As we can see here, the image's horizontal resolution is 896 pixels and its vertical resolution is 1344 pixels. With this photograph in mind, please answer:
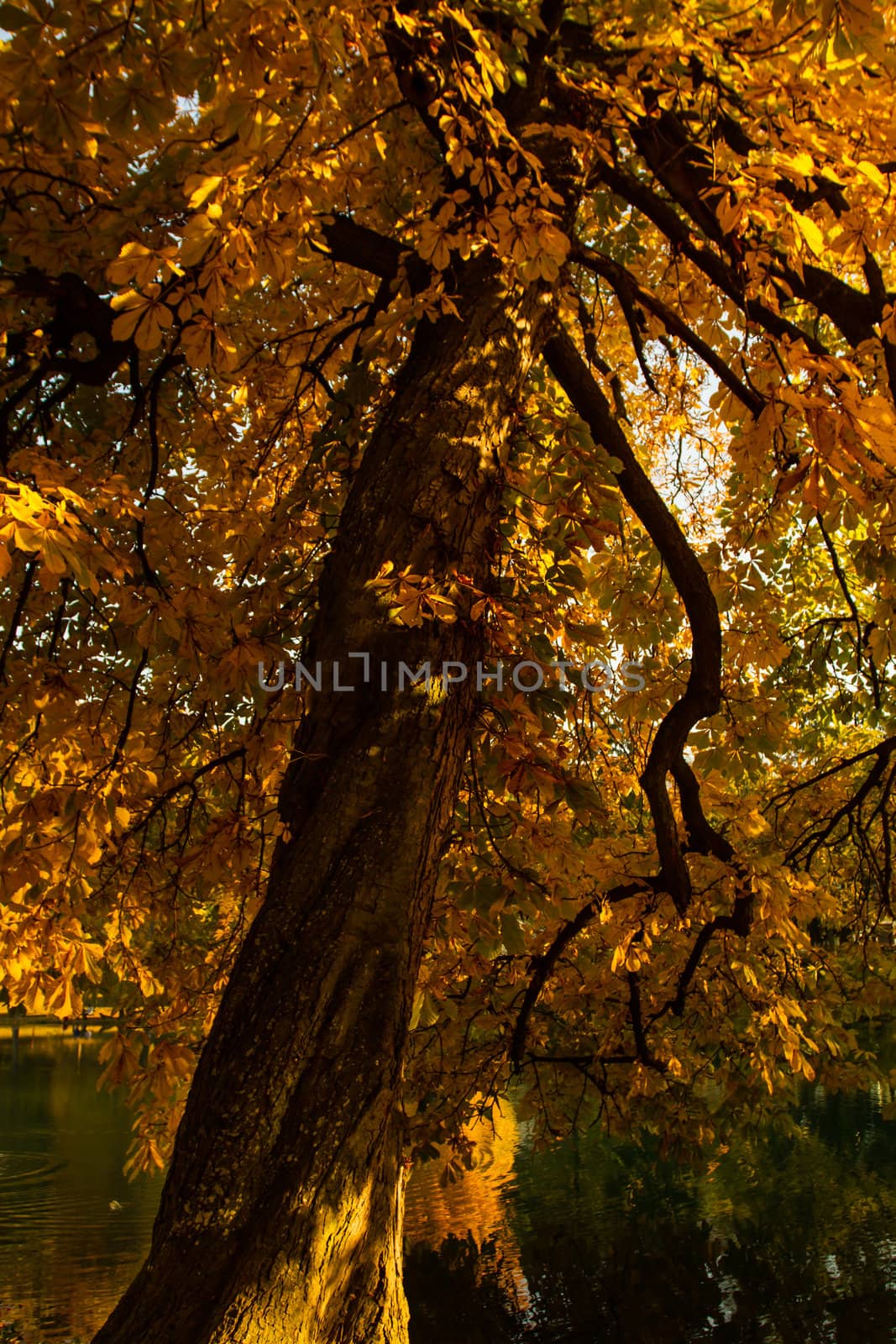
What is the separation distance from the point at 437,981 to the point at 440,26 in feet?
13.3

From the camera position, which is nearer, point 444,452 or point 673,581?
point 444,452

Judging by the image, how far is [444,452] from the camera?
260 centimetres

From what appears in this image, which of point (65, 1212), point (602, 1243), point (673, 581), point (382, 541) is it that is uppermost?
point (673, 581)

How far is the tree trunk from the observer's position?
5.81 ft

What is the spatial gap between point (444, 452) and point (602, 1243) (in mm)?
10954

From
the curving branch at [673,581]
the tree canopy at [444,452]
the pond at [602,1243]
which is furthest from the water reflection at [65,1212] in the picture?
the curving branch at [673,581]

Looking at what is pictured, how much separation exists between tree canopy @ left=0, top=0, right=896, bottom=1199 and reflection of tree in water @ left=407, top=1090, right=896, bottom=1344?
387cm

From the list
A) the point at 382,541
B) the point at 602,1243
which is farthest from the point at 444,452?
the point at 602,1243

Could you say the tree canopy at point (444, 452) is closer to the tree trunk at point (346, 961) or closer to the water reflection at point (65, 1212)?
the tree trunk at point (346, 961)

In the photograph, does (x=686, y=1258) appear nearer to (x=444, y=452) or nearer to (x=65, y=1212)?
(x=65, y=1212)

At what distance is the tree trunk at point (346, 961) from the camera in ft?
5.81

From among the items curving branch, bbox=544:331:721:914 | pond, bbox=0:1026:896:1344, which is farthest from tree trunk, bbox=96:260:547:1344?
pond, bbox=0:1026:896:1344

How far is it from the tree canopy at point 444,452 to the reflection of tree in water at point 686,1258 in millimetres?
3867

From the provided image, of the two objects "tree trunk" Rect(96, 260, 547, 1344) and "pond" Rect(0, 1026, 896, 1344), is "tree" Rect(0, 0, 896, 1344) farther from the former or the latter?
"pond" Rect(0, 1026, 896, 1344)
